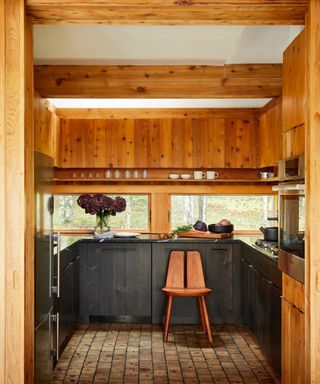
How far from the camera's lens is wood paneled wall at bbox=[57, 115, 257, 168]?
6.84 m

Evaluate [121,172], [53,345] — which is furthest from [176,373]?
[121,172]

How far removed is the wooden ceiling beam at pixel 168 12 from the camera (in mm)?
2559

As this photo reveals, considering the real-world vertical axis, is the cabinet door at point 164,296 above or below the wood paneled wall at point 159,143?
below

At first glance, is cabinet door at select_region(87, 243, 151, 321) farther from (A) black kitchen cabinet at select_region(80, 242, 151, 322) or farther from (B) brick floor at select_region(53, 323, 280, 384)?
(B) brick floor at select_region(53, 323, 280, 384)

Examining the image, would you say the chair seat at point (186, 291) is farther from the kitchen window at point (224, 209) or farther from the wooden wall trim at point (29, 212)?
the wooden wall trim at point (29, 212)

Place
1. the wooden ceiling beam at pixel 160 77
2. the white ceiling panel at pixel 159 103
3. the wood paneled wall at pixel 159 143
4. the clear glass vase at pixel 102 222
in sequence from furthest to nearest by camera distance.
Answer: the wood paneled wall at pixel 159 143 < the white ceiling panel at pixel 159 103 < the clear glass vase at pixel 102 222 < the wooden ceiling beam at pixel 160 77

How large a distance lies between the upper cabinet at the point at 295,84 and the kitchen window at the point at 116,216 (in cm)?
407

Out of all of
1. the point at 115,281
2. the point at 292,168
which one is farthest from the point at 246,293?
the point at 292,168

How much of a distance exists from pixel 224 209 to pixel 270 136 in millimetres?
1409

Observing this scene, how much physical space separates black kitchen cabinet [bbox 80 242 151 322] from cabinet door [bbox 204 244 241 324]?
689 mm

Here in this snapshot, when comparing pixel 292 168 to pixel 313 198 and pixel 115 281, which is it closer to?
pixel 313 198

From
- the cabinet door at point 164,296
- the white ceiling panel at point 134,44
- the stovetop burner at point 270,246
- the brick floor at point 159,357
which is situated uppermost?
the white ceiling panel at point 134,44

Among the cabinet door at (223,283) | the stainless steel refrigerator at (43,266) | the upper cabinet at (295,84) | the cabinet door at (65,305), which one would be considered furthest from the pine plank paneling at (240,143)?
the stainless steel refrigerator at (43,266)

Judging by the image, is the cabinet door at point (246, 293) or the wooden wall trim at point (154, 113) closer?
the cabinet door at point (246, 293)
